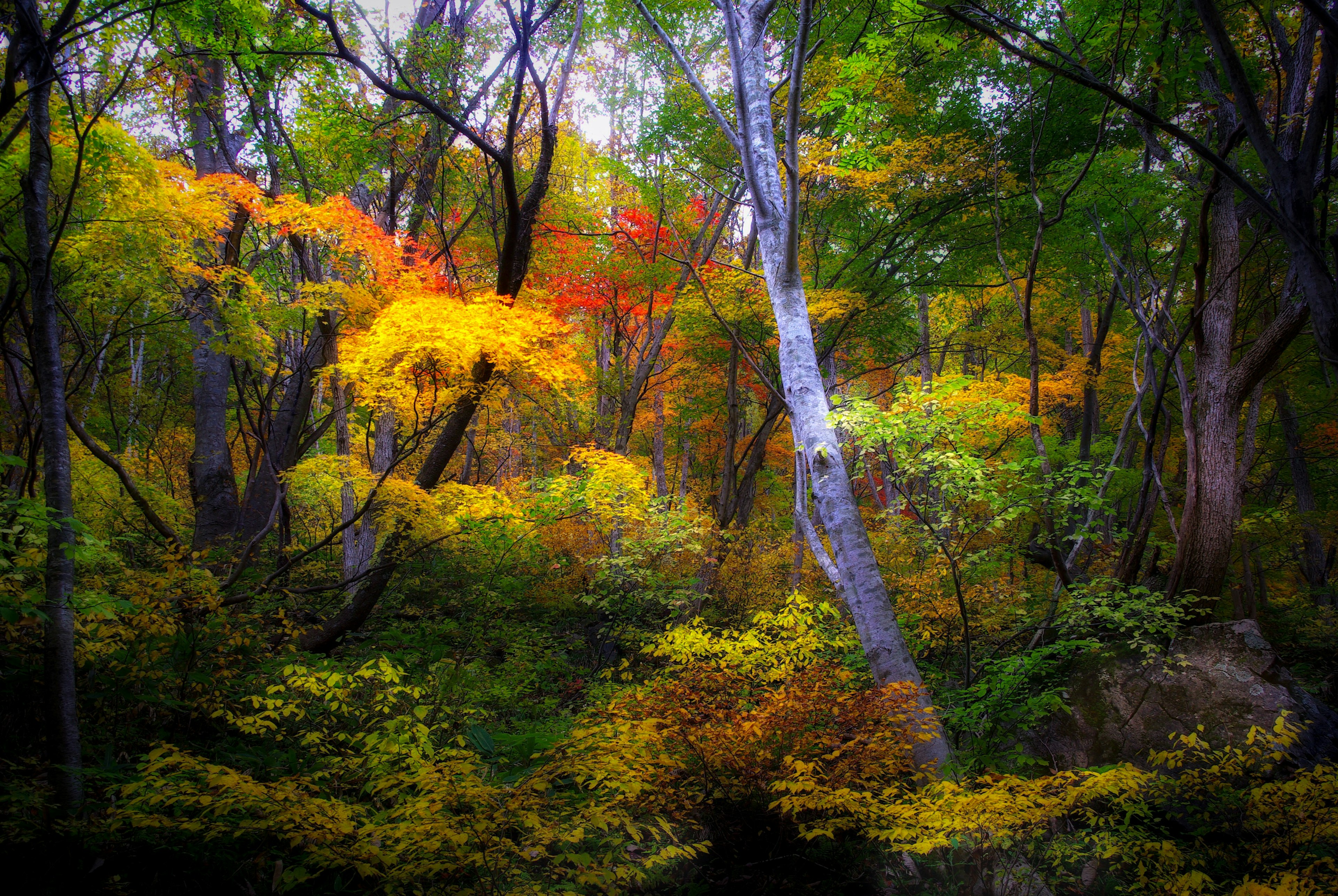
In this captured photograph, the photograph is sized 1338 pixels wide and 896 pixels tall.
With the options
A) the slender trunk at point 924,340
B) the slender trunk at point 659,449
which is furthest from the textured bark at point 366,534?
the slender trunk at point 924,340

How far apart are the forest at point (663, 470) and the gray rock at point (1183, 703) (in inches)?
1.7

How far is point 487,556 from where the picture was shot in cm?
841

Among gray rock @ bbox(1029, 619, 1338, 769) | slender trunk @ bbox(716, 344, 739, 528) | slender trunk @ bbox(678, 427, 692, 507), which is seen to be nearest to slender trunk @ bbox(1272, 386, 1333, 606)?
gray rock @ bbox(1029, 619, 1338, 769)

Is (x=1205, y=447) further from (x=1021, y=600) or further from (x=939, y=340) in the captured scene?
(x=939, y=340)

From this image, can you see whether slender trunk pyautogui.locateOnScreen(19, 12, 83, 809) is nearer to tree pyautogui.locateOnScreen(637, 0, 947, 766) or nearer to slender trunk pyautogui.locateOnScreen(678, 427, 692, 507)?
tree pyautogui.locateOnScreen(637, 0, 947, 766)

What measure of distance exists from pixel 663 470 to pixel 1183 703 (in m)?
9.24

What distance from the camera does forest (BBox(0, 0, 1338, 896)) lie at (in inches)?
113

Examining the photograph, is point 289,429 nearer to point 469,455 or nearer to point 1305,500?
point 469,455

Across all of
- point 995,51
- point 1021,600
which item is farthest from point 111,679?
point 995,51

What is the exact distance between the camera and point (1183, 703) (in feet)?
17.0

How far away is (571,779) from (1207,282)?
Result: 828cm

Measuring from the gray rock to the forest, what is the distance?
4cm

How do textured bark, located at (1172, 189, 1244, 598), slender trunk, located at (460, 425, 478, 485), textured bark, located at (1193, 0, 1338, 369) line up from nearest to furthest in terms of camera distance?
textured bark, located at (1193, 0, 1338, 369) < textured bark, located at (1172, 189, 1244, 598) < slender trunk, located at (460, 425, 478, 485)

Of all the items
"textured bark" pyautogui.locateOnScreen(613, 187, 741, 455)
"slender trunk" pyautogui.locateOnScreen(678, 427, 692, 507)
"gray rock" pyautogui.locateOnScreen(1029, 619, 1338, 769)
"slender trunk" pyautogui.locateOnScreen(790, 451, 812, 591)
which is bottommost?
"gray rock" pyautogui.locateOnScreen(1029, 619, 1338, 769)
